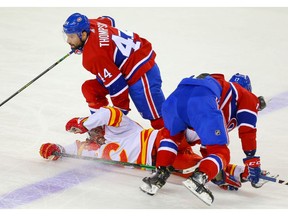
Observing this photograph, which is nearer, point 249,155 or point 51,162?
point 249,155

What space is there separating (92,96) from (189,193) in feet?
3.32

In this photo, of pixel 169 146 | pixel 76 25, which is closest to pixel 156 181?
pixel 169 146

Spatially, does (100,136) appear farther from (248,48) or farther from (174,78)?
(248,48)

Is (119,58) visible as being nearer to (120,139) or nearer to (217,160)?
(120,139)

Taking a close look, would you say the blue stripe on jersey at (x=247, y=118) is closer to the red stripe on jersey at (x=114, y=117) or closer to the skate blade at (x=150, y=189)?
the skate blade at (x=150, y=189)

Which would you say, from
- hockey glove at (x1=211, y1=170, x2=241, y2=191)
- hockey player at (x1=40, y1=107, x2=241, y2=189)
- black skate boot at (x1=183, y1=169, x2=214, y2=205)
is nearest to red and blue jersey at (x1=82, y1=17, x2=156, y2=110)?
hockey player at (x1=40, y1=107, x2=241, y2=189)

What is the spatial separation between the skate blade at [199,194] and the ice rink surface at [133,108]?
137 millimetres

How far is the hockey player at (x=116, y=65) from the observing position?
16.7 ft

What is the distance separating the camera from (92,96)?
5328 mm

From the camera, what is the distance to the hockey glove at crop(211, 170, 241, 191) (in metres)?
4.60

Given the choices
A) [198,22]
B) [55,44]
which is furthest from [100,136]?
[198,22]

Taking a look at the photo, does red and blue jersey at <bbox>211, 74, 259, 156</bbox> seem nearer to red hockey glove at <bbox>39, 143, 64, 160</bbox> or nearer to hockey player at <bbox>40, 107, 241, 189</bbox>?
hockey player at <bbox>40, 107, 241, 189</bbox>

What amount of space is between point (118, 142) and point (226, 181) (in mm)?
672
